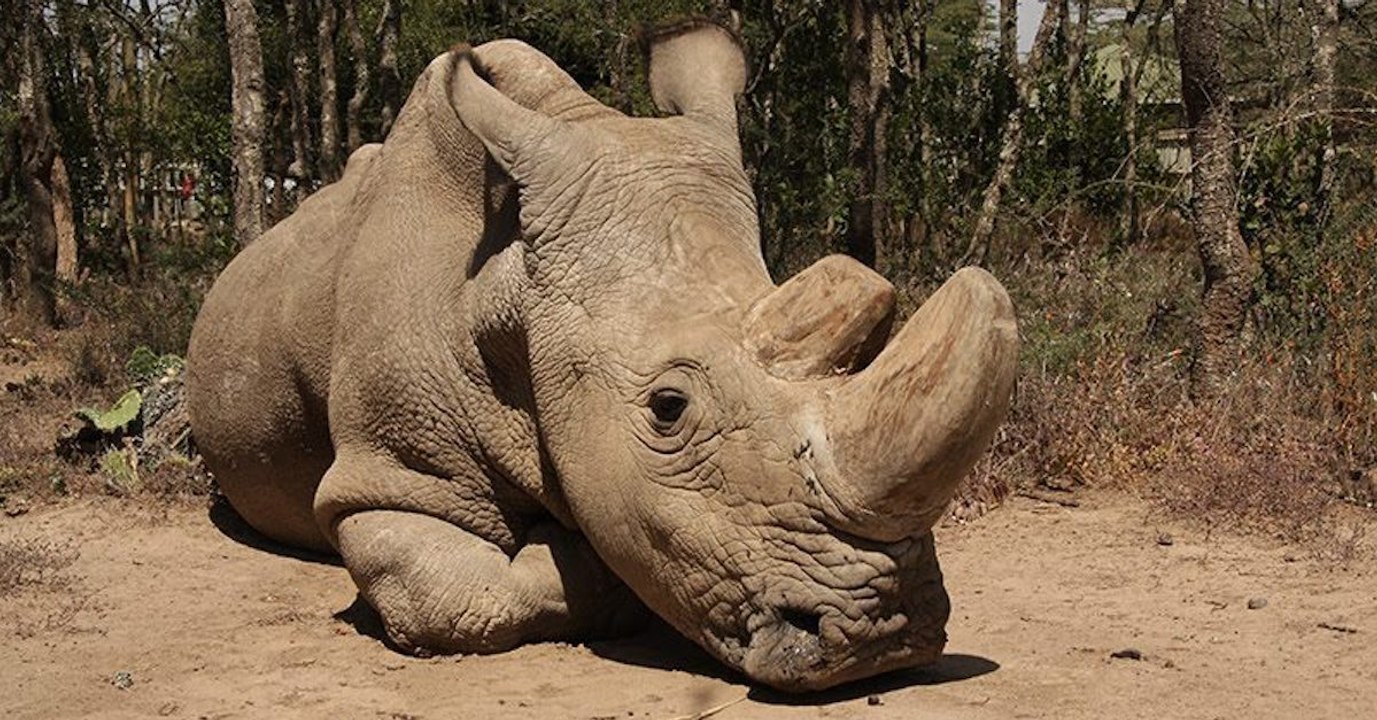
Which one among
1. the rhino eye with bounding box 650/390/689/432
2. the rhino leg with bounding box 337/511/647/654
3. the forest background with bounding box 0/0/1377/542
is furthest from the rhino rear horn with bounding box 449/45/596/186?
the rhino leg with bounding box 337/511/647/654

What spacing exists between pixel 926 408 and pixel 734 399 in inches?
29.2

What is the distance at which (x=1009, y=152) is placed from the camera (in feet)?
46.0

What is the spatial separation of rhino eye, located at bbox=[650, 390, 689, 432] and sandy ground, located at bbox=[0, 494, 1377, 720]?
33.1 inches

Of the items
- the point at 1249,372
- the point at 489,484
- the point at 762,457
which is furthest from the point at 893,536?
Result: the point at 1249,372

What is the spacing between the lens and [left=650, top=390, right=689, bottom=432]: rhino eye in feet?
16.9

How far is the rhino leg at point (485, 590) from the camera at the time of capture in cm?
597

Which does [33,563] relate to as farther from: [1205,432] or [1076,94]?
[1076,94]

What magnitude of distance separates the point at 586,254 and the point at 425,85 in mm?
1575

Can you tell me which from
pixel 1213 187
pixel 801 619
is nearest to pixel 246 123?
pixel 1213 187

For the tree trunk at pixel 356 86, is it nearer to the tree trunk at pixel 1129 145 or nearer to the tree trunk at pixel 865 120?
the tree trunk at pixel 865 120

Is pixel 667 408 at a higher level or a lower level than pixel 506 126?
lower

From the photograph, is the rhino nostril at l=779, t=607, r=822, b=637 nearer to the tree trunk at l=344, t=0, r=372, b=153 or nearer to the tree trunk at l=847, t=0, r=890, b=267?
the tree trunk at l=847, t=0, r=890, b=267

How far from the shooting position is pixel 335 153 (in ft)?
64.4

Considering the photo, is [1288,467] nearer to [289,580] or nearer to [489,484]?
[489,484]
